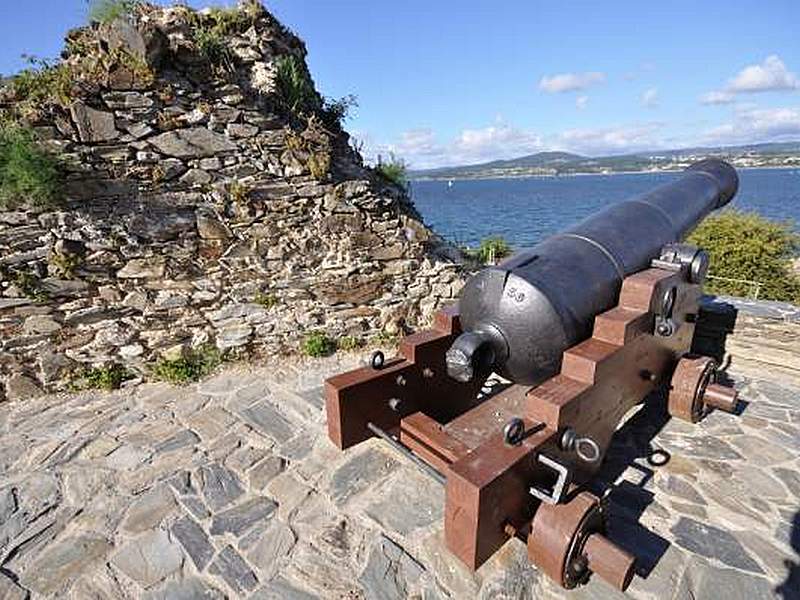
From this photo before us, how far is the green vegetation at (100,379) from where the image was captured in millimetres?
4645

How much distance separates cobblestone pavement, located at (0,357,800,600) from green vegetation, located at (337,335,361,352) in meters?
1.35

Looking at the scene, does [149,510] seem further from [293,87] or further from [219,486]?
[293,87]

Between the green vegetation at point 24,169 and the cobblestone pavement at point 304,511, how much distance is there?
1.93 meters

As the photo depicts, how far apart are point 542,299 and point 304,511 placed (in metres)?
1.95

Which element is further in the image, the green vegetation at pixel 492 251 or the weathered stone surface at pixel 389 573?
the green vegetation at pixel 492 251

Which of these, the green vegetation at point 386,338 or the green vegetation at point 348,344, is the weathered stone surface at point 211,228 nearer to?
the green vegetation at point 348,344

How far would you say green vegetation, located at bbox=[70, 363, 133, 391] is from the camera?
15.2 ft

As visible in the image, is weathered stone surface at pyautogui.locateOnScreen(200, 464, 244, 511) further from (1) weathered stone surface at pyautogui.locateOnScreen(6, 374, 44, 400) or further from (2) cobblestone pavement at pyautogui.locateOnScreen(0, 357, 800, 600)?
(1) weathered stone surface at pyautogui.locateOnScreen(6, 374, 44, 400)

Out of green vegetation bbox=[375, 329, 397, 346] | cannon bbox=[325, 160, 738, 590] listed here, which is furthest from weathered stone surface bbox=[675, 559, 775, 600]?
green vegetation bbox=[375, 329, 397, 346]

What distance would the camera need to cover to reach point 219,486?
3221 mm

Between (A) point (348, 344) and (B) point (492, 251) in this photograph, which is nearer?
(A) point (348, 344)

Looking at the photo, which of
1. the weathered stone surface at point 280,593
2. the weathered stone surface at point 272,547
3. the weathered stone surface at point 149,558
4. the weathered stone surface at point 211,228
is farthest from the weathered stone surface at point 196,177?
the weathered stone surface at point 280,593

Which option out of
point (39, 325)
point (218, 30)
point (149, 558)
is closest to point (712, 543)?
point (149, 558)

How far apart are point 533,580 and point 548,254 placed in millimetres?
1771
